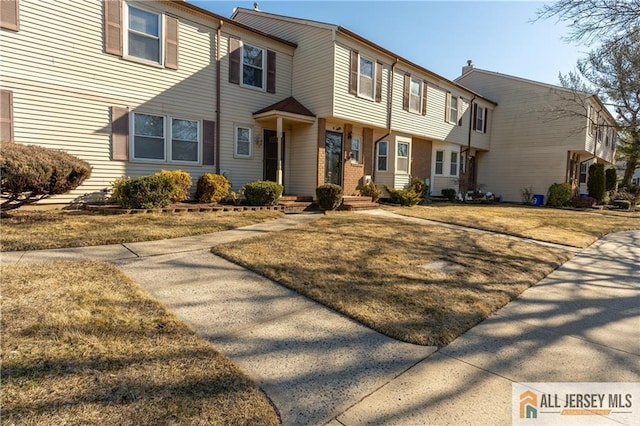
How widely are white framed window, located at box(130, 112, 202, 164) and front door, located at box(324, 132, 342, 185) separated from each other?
4.57m

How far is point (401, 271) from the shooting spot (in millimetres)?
4961

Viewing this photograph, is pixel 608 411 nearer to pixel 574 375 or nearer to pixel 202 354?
pixel 574 375

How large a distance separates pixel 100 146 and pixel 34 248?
5170 millimetres

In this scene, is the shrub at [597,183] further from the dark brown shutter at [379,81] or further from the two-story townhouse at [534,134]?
the dark brown shutter at [379,81]

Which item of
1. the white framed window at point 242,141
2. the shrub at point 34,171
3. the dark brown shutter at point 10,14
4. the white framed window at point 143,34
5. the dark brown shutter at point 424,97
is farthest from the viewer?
the dark brown shutter at point 424,97

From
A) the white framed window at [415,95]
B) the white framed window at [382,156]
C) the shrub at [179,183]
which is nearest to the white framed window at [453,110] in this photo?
the white framed window at [415,95]

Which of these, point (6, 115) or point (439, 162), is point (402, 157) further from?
point (6, 115)

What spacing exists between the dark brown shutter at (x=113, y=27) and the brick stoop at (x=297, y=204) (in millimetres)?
6161

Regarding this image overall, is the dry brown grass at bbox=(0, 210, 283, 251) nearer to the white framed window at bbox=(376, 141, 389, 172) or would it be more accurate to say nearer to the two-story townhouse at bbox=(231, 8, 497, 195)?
the two-story townhouse at bbox=(231, 8, 497, 195)

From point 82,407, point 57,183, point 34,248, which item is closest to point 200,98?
point 57,183

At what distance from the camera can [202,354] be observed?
265 cm

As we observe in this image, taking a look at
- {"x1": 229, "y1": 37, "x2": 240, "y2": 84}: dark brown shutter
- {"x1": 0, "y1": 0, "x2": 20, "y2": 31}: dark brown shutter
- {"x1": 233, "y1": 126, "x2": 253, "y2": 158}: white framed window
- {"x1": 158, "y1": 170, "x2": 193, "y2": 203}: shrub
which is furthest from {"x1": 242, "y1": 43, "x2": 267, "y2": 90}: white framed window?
{"x1": 0, "y1": 0, "x2": 20, "y2": 31}: dark brown shutter

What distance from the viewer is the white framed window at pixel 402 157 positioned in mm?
15660

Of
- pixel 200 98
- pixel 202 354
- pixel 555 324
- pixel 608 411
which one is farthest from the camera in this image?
pixel 200 98
